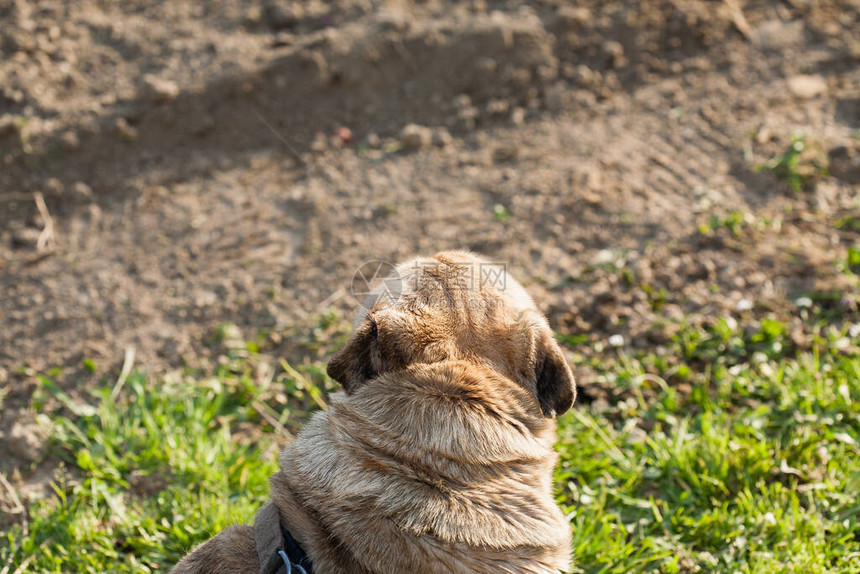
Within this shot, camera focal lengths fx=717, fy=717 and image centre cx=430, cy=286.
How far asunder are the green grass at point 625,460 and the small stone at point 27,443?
0.32 ft

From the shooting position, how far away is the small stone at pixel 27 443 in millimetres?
4188

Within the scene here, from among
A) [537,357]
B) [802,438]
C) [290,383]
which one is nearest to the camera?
[537,357]

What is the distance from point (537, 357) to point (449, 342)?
0.39 metres

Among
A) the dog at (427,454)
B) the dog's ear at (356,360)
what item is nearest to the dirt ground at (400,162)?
the dog at (427,454)

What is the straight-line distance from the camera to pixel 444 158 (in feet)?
19.9

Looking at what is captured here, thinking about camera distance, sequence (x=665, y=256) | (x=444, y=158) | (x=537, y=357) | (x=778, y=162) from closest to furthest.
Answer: (x=537, y=357), (x=665, y=256), (x=778, y=162), (x=444, y=158)

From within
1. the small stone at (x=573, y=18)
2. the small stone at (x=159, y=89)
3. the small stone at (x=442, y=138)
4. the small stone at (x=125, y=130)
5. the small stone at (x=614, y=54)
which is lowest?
the small stone at (x=442, y=138)

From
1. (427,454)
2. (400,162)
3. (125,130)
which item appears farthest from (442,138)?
(427,454)

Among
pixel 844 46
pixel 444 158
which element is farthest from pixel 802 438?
pixel 844 46

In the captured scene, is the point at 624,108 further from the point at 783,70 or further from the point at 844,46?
the point at 844,46

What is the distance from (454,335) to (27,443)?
2.90m

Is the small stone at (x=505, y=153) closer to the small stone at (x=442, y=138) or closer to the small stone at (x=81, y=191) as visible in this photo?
the small stone at (x=442, y=138)

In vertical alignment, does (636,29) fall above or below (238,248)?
above

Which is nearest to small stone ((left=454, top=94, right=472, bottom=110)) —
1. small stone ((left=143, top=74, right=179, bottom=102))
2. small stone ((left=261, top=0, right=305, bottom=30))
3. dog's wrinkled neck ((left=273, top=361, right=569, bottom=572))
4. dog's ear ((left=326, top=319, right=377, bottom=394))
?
small stone ((left=261, top=0, right=305, bottom=30))
